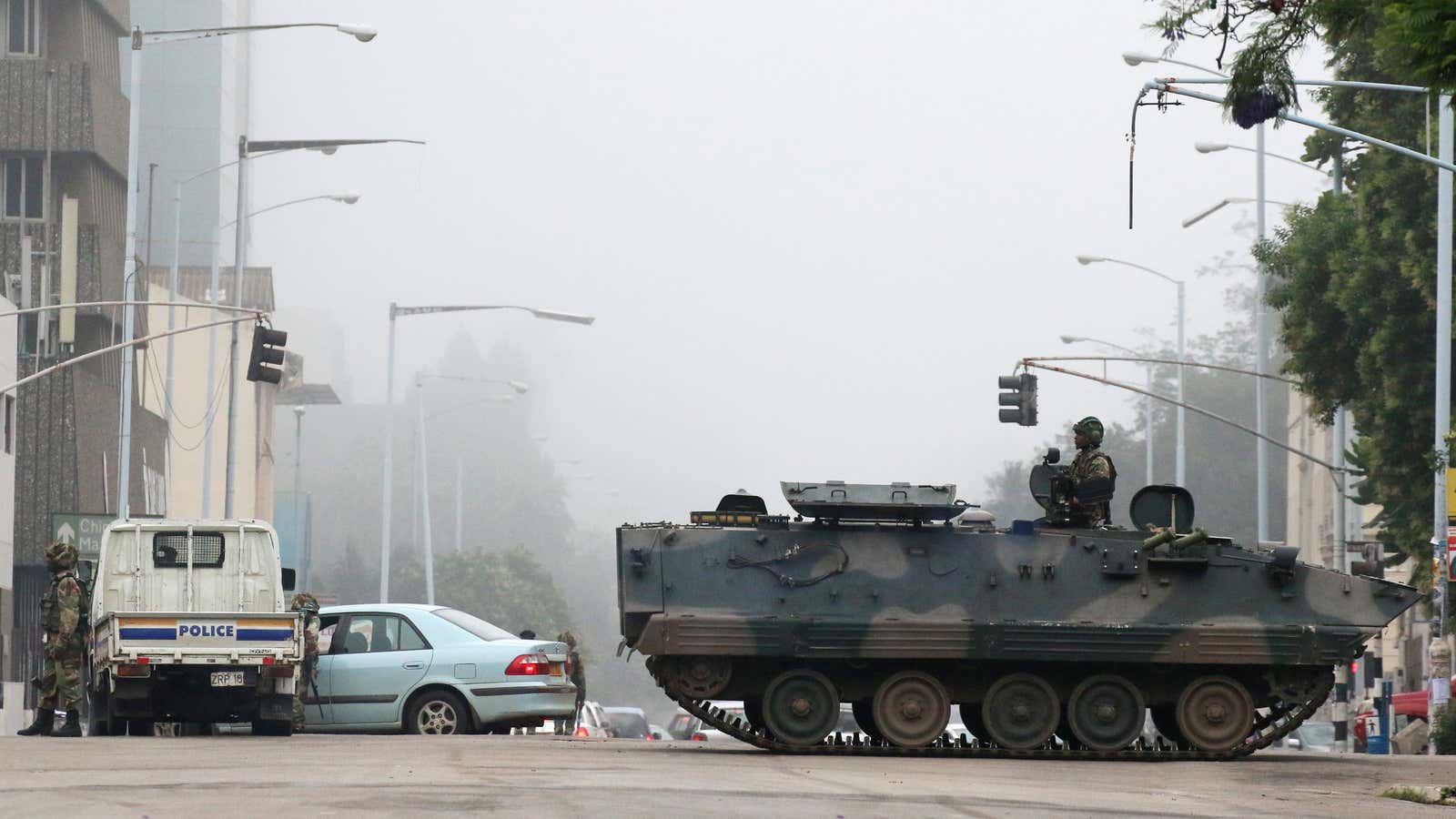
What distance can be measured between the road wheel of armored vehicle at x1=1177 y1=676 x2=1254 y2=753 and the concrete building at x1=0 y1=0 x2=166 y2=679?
34243 mm

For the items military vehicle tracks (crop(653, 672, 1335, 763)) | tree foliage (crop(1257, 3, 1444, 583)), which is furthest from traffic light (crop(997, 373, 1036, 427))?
military vehicle tracks (crop(653, 672, 1335, 763))

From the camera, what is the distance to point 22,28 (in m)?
55.3

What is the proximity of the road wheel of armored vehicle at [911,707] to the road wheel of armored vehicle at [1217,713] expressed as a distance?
193cm

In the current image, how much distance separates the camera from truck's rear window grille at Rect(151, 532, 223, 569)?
21719mm

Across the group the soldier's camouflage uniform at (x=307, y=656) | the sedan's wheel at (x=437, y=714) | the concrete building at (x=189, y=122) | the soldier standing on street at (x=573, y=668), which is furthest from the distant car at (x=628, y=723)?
the concrete building at (x=189, y=122)

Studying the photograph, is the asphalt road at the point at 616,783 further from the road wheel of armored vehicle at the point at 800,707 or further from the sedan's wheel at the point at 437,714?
the sedan's wheel at the point at 437,714

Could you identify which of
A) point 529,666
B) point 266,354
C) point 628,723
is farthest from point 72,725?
point 628,723

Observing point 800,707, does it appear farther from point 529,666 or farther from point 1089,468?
point 529,666

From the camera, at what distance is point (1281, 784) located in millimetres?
16062

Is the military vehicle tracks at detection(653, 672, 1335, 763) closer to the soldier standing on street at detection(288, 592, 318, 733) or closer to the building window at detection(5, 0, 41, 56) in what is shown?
the soldier standing on street at detection(288, 592, 318, 733)

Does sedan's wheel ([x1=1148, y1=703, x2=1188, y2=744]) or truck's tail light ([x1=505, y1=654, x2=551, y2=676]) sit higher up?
truck's tail light ([x1=505, y1=654, x2=551, y2=676])

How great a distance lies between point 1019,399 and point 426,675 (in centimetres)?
1415

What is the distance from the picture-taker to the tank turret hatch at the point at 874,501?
1900cm

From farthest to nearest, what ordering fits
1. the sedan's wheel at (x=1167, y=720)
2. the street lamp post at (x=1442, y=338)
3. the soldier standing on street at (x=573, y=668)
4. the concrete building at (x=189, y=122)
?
1. the concrete building at (x=189, y=122)
2. the street lamp post at (x=1442, y=338)
3. the soldier standing on street at (x=573, y=668)
4. the sedan's wheel at (x=1167, y=720)
